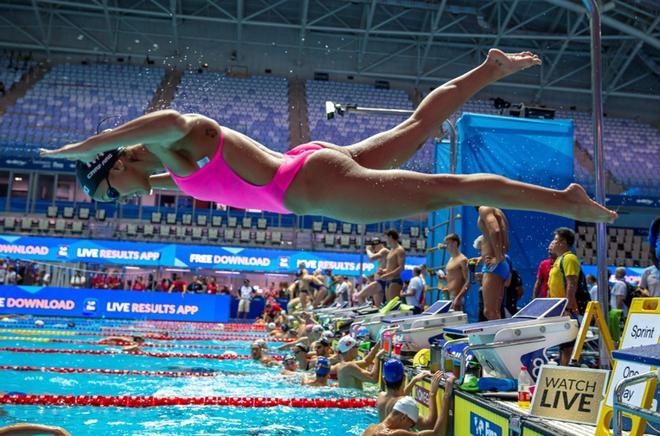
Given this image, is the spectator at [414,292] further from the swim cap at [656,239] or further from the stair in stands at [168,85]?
the stair in stands at [168,85]

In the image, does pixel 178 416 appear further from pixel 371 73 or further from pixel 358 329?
pixel 371 73

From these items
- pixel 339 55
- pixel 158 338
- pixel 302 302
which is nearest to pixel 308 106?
pixel 339 55

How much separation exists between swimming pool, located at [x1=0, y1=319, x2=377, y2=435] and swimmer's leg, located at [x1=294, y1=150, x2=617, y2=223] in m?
3.61

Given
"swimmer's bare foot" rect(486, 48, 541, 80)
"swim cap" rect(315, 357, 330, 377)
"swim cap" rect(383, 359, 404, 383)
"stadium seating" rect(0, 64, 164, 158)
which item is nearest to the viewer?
"swimmer's bare foot" rect(486, 48, 541, 80)

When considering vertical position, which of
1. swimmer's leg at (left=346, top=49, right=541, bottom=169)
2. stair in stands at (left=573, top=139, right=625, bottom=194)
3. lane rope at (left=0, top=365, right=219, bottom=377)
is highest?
stair in stands at (left=573, top=139, right=625, bottom=194)

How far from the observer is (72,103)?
1120 inches

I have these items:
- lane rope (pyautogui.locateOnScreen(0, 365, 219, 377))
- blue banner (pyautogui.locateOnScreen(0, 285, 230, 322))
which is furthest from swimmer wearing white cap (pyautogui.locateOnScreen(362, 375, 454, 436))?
blue banner (pyautogui.locateOnScreen(0, 285, 230, 322))

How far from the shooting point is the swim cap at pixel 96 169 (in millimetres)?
3107

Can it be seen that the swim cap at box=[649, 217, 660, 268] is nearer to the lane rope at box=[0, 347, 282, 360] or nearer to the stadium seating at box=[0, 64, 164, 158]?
the lane rope at box=[0, 347, 282, 360]

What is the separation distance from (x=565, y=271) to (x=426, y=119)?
3.12 meters

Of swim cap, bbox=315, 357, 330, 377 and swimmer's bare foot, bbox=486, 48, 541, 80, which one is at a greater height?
swimmer's bare foot, bbox=486, 48, 541, 80

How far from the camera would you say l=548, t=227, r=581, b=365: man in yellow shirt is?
19.7 ft

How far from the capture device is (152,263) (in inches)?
878

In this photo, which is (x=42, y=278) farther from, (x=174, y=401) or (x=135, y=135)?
(x=135, y=135)
